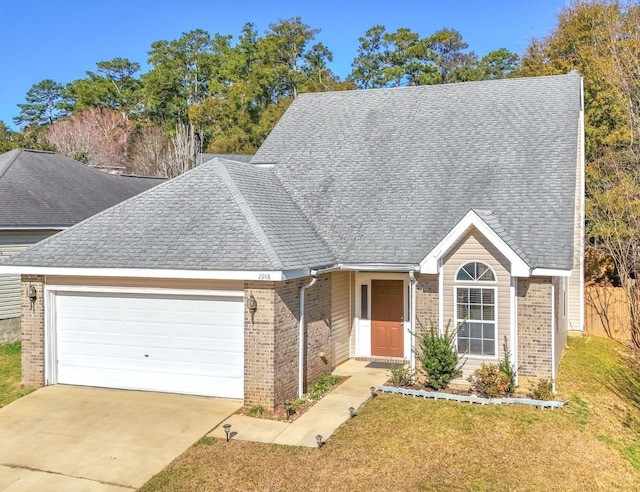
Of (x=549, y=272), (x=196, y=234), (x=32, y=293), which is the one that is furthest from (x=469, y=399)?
(x=32, y=293)

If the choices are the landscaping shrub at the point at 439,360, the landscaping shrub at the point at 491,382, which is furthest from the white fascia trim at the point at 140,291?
the landscaping shrub at the point at 491,382

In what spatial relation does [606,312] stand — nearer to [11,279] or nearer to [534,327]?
[534,327]

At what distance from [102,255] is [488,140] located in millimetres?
11198

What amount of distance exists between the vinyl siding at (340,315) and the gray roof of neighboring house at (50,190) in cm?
1046

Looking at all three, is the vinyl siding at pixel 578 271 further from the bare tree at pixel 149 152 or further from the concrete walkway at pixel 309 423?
the bare tree at pixel 149 152

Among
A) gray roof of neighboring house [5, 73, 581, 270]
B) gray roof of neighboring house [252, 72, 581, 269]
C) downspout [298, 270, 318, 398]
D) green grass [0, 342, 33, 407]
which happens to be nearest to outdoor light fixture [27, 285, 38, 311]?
gray roof of neighboring house [5, 73, 581, 270]

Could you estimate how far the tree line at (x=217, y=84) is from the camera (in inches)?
1773

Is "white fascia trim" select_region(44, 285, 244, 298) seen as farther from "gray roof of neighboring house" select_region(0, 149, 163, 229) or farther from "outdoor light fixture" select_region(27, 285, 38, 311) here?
"gray roof of neighboring house" select_region(0, 149, 163, 229)

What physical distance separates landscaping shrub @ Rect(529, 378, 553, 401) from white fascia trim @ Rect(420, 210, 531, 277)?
2.29 meters

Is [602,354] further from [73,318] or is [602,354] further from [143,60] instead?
[143,60]

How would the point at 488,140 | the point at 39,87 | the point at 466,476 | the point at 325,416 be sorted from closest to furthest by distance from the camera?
1. the point at 466,476
2. the point at 325,416
3. the point at 488,140
4. the point at 39,87

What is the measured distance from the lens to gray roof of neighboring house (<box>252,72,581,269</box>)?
13516 mm

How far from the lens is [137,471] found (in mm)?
8258

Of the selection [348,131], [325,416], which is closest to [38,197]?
[348,131]
